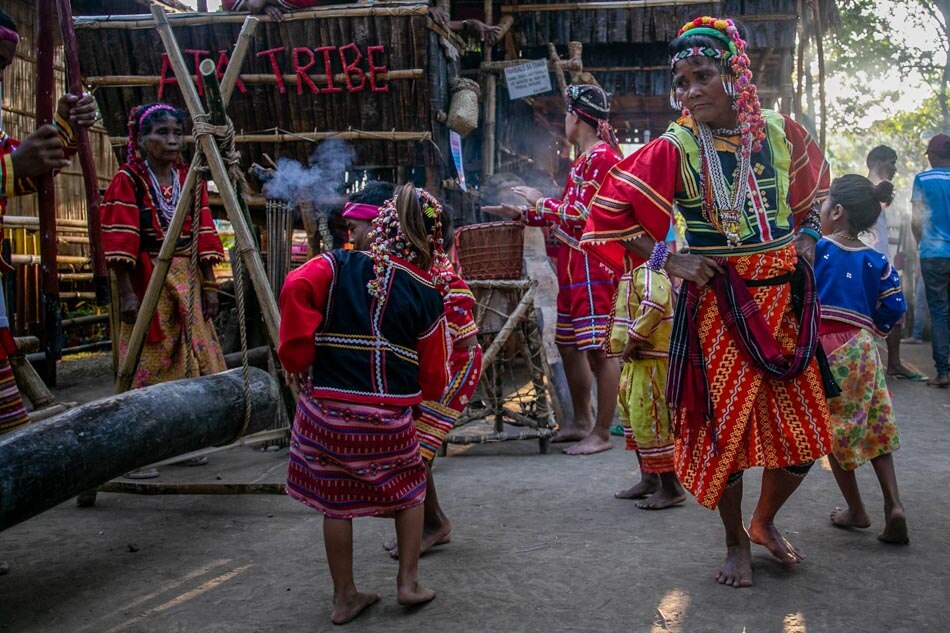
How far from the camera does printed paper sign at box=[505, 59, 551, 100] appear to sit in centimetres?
833

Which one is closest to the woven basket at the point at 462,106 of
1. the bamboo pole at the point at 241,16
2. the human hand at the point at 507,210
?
the bamboo pole at the point at 241,16

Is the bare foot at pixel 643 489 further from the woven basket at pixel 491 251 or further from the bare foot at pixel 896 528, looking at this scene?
the woven basket at pixel 491 251

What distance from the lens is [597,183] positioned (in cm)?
525

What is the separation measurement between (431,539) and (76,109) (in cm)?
240

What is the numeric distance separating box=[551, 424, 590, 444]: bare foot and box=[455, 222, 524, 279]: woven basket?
44.3 inches

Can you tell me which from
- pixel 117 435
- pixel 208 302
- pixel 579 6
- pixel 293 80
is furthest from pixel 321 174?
pixel 117 435

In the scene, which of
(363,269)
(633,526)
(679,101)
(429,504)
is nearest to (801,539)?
(633,526)

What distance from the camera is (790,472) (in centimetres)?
325

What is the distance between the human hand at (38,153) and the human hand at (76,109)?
0.31 metres

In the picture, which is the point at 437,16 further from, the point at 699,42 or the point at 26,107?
the point at 26,107

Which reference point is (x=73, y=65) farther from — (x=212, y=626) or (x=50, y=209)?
(x=212, y=626)

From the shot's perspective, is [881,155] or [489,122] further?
[489,122]

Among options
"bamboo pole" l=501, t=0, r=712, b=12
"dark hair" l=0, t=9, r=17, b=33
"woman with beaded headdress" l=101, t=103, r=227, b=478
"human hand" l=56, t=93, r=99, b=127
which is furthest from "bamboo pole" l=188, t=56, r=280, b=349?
"bamboo pole" l=501, t=0, r=712, b=12

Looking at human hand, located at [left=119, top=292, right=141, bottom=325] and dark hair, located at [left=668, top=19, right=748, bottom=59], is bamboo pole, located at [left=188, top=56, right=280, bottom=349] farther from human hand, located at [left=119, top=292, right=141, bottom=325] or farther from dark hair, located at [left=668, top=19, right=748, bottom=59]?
dark hair, located at [left=668, top=19, right=748, bottom=59]
